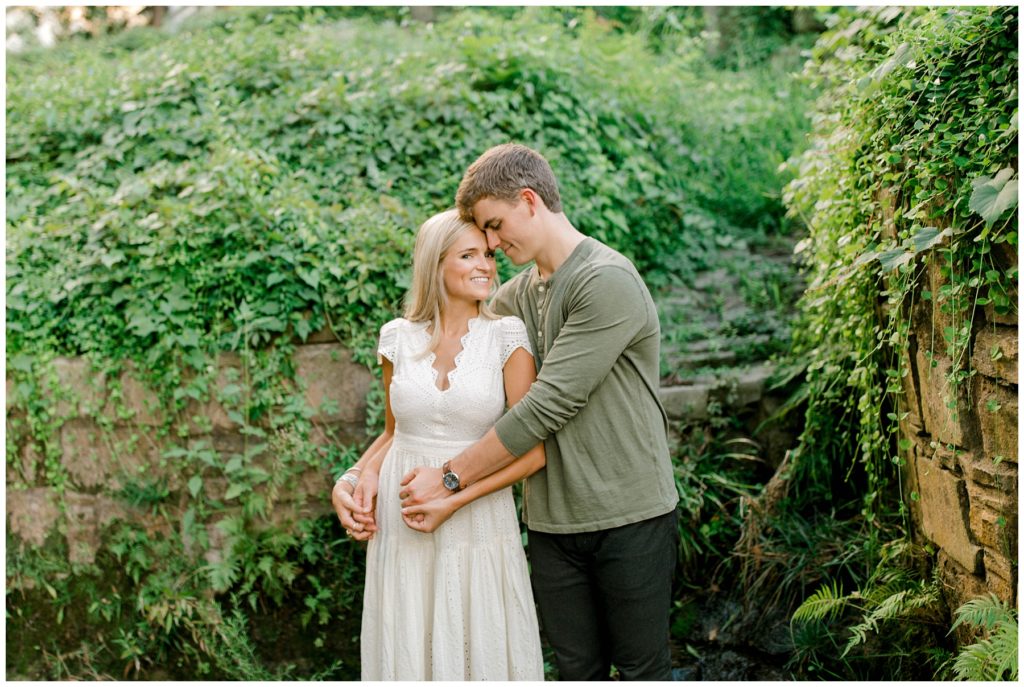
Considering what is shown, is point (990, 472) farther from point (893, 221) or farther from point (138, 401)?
point (138, 401)

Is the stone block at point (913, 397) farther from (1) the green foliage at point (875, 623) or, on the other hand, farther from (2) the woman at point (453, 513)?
(2) the woman at point (453, 513)

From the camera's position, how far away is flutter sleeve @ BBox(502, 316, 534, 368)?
104 inches

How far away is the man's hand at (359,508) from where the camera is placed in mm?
2752

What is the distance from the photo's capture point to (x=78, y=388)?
4.15 m

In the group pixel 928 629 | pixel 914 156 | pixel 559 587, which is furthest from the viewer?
pixel 928 629

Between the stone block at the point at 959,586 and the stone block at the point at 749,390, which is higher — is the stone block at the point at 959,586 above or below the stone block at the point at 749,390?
below

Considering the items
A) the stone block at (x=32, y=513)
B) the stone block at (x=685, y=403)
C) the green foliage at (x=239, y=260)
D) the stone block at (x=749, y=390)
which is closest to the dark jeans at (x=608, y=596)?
the green foliage at (x=239, y=260)

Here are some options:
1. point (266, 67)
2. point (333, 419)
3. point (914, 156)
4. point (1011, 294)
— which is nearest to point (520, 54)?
point (266, 67)

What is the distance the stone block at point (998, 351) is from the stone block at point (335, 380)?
2.67m

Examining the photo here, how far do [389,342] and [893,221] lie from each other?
74.9 inches

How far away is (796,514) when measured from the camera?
4012mm

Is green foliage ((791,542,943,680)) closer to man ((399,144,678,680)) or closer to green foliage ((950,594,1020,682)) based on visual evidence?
green foliage ((950,594,1020,682))

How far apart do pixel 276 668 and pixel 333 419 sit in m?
1.20

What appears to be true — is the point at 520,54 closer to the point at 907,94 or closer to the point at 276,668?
the point at 907,94
